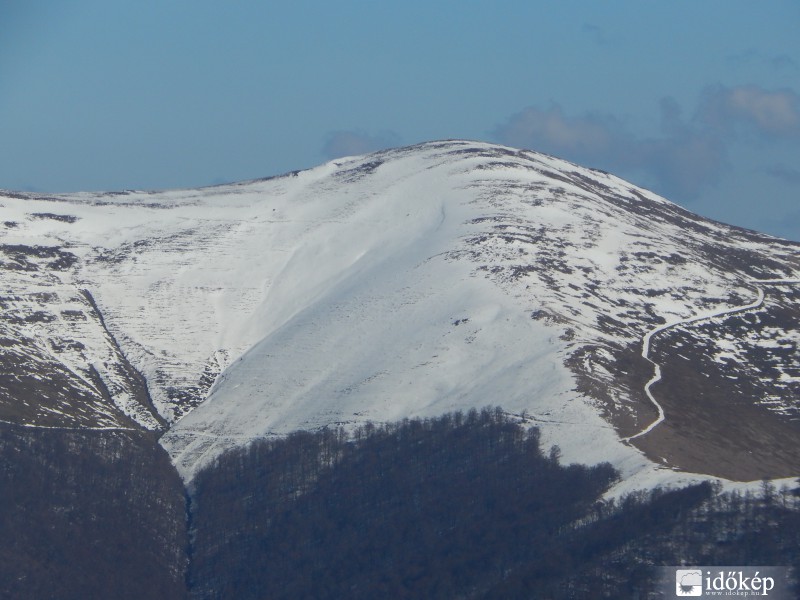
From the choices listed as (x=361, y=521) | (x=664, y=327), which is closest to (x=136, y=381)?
(x=361, y=521)

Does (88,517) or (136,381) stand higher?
(136,381)

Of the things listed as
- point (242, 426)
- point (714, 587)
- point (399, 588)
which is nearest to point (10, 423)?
point (242, 426)

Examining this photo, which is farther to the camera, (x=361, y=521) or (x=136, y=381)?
(x=136, y=381)

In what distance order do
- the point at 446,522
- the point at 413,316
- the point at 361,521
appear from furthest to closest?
1. the point at 413,316
2. the point at 361,521
3. the point at 446,522

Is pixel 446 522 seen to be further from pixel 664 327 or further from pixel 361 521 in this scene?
pixel 664 327

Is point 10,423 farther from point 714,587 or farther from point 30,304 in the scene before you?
point 714,587

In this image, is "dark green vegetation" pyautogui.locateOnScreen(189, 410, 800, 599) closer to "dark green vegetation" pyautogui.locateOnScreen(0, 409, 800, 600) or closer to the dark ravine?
"dark green vegetation" pyautogui.locateOnScreen(0, 409, 800, 600)
